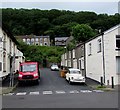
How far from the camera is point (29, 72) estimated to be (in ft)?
97.7

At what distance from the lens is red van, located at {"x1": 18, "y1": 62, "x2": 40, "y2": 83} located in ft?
95.3

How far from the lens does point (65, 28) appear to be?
130 meters

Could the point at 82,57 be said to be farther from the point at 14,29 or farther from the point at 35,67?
the point at 14,29

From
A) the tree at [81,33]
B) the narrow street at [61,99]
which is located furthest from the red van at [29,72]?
the tree at [81,33]

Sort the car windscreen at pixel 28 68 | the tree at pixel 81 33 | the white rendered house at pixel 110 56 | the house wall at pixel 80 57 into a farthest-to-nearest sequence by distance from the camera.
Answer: the tree at pixel 81 33 → the house wall at pixel 80 57 → the car windscreen at pixel 28 68 → the white rendered house at pixel 110 56

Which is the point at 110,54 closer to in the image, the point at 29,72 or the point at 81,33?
the point at 29,72

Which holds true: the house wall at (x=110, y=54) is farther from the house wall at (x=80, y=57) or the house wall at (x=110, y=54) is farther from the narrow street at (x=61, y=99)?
the house wall at (x=80, y=57)

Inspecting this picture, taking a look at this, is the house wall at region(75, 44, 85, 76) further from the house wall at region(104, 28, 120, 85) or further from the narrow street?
the narrow street

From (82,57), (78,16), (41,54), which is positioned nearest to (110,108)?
(82,57)

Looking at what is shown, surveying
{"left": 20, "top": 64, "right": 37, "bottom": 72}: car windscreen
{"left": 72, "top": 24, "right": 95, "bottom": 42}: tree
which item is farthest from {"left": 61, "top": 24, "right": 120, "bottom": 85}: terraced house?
{"left": 72, "top": 24, "right": 95, "bottom": 42}: tree

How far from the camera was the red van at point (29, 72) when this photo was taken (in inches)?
1144

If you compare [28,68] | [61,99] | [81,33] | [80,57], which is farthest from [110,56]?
[81,33]

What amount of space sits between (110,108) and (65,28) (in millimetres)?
117782

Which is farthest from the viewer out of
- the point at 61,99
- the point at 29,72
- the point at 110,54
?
the point at 29,72
